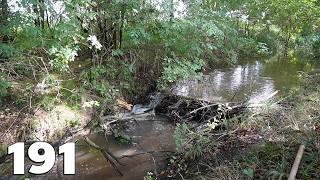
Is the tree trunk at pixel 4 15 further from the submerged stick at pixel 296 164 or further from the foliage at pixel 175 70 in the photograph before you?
the submerged stick at pixel 296 164

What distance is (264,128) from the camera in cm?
507

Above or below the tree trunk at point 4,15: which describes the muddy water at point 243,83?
below

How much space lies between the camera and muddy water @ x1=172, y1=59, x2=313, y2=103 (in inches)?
332

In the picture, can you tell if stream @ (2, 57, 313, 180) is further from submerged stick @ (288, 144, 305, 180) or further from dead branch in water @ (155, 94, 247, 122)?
submerged stick @ (288, 144, 305, 180)

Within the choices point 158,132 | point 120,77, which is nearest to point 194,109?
point 158,132

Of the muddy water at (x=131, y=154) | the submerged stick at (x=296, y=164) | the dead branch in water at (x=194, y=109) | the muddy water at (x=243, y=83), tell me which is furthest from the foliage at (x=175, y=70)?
the submerged stick at (x=296, y=164)

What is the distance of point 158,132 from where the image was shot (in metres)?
6.49

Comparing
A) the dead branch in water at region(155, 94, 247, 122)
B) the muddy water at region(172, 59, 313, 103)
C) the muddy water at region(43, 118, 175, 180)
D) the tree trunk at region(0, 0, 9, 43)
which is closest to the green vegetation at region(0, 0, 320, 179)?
the tree trunk at region(0, 0, 9, 43)

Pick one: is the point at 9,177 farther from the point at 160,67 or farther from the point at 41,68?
the point at 160,67

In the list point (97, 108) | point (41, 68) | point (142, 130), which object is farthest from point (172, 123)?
point (41, 68)

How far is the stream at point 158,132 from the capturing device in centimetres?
502

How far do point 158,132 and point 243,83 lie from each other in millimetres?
4369

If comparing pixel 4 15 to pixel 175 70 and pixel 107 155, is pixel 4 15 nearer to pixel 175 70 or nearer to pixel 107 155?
pixel 107 155

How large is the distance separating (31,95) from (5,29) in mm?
1297
